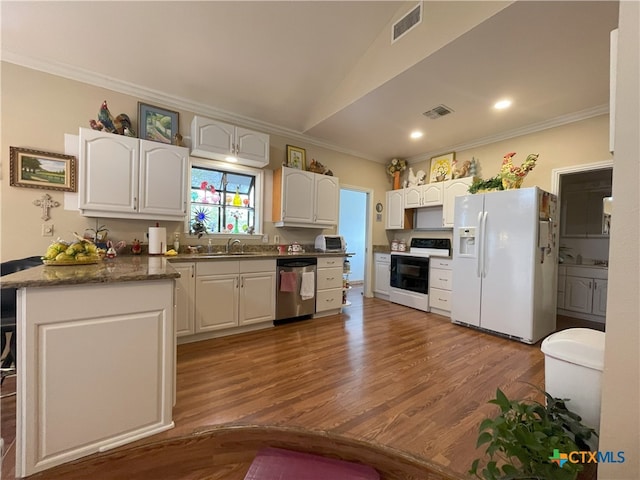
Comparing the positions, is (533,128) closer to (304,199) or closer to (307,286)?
(304,199)

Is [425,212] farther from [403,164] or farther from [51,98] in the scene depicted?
[51,98]

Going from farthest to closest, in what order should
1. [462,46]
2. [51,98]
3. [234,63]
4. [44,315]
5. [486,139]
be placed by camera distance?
[486,139] → [234,63] → [51,98] → [462,46] → [44,315]

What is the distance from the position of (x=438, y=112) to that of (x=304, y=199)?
206 cm

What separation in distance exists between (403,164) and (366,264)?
81.4 inches

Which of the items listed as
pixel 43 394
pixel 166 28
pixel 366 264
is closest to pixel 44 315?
pixel 43 394

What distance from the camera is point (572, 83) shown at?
2572 mm

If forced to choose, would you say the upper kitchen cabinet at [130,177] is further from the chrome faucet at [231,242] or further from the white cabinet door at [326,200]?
the white cabinet door at [326,200]

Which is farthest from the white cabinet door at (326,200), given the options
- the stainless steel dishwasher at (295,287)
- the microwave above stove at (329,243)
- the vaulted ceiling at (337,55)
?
the vaulted ceiling at (337,55)

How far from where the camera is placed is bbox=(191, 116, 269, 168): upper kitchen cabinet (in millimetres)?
3025

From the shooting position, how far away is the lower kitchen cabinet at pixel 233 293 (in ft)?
8.89

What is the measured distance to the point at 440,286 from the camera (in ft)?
12.7

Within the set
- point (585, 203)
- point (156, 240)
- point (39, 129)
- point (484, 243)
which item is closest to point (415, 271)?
point (484, 243)

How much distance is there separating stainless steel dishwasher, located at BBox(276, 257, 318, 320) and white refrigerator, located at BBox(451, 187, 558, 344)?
6.40 ft

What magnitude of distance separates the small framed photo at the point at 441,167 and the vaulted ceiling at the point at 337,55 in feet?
2.64
